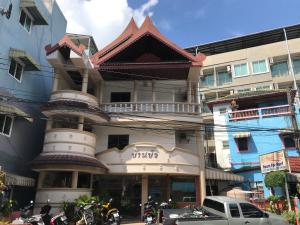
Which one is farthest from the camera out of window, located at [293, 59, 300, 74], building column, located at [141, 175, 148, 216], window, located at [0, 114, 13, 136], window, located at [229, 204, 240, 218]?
window, located at [293, 59, 300, 74]

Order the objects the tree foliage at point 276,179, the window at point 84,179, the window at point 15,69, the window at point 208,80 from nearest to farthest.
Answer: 1. the window at point 15,69
2. the window at point 84,179
3. the tree foliage at point 276,179
4. the window at point 208,80

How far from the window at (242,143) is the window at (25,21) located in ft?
65.1

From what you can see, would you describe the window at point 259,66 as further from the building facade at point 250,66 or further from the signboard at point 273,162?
the signboard at point 273,162

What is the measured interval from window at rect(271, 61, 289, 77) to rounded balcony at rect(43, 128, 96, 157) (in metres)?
28.3

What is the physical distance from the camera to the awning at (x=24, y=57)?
18062 mm

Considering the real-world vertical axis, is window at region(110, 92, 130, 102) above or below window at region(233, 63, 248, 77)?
below

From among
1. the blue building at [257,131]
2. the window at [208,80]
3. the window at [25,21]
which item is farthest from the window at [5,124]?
the window at [208,80]

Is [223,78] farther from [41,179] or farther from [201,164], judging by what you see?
[41,179]

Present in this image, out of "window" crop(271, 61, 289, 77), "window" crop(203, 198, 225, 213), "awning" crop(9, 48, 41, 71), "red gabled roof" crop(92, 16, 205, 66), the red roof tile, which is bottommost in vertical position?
"window" crop(203, 198, 225, 213)

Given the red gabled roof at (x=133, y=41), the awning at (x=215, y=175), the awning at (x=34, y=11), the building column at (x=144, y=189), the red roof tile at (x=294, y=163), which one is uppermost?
the awning at (x=34, y=11)

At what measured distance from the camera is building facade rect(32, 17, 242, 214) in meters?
18.6

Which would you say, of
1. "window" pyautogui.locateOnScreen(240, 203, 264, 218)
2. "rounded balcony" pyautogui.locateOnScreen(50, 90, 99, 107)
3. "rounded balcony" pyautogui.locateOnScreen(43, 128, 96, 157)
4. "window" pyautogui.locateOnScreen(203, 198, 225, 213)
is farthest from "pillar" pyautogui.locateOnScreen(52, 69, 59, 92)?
"window" pyautogui.locateOnScreen(240, 203, 264, 218)

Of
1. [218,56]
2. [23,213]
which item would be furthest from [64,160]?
[218,56]

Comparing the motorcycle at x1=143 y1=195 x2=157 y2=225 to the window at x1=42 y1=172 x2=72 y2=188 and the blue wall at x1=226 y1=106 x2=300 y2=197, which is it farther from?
the blue wall at x1=226 y1=106 x2=300 y2=197
